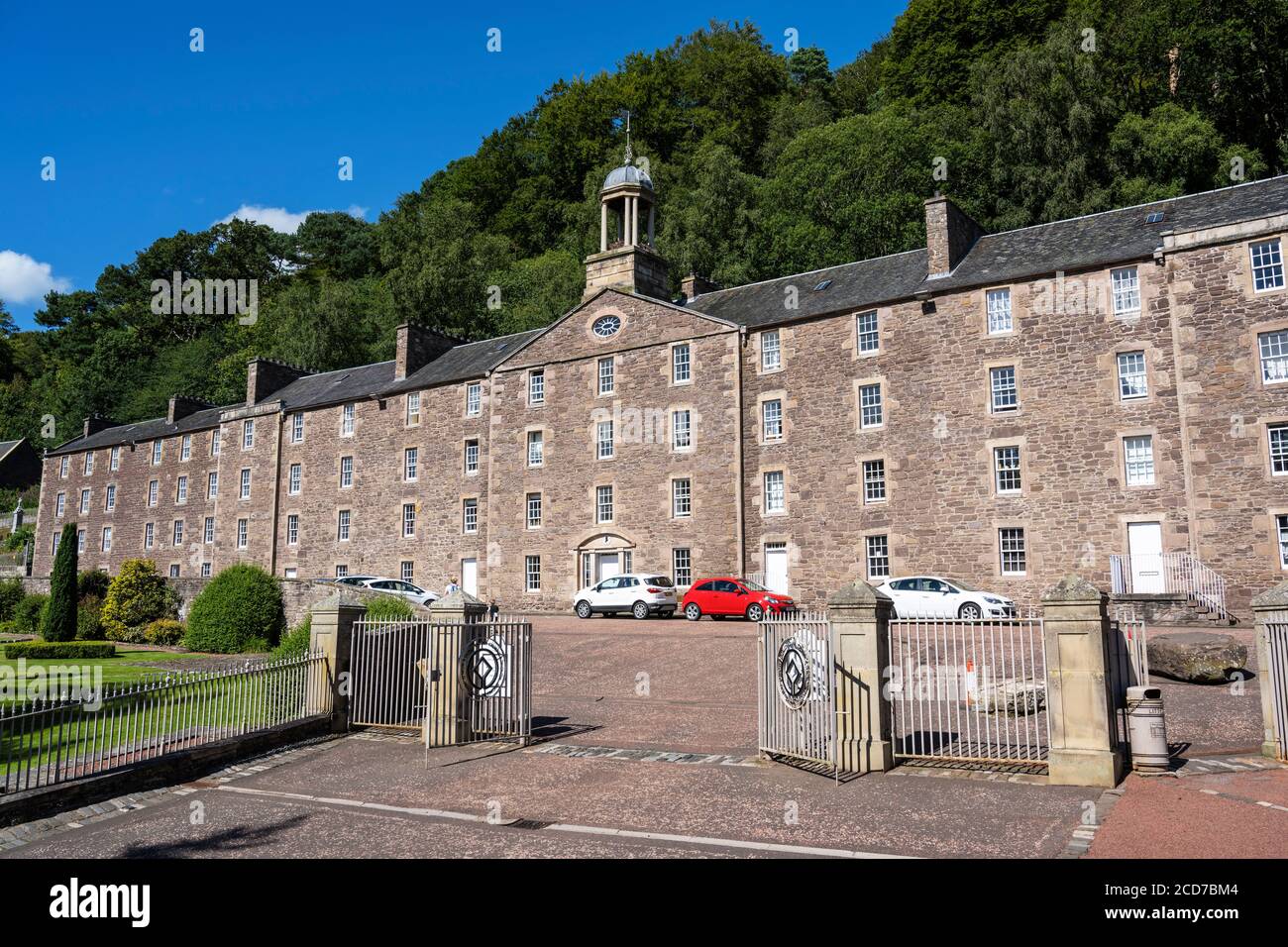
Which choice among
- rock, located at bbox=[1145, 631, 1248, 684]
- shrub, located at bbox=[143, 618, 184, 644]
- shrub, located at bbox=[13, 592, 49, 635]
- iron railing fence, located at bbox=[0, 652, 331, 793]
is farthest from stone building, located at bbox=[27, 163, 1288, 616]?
iron railing fence, located at bbox=[0, 652, 331, 793]

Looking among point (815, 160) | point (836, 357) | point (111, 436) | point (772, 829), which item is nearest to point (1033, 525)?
point (836, 357)

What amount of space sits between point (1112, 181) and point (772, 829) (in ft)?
147

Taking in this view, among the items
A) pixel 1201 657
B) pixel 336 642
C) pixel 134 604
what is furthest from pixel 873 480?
pixel 134 604

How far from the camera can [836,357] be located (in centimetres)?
3259

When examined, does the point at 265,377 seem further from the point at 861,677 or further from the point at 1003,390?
the point at 861,677

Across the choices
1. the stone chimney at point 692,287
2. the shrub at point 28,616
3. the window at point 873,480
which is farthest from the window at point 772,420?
the shrub at point 28,616

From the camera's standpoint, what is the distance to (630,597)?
30.4m

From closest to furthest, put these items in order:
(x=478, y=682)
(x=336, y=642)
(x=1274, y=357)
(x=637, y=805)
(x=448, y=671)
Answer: (x=637, y=805)
(x=448, y=671)
(x=478, y=682)
(x=336, y=642)
(x=1274, y=357)

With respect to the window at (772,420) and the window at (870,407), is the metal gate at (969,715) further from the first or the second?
the window at (772,420)

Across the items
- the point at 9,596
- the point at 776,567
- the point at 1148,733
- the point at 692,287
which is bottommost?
the point at 1148,733

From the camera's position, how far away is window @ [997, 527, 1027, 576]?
Result: 1120 inches

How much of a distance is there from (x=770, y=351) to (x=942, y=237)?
697 cm

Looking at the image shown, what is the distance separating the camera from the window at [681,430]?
35.3 m

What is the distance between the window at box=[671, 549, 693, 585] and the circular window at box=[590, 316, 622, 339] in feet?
30.8
